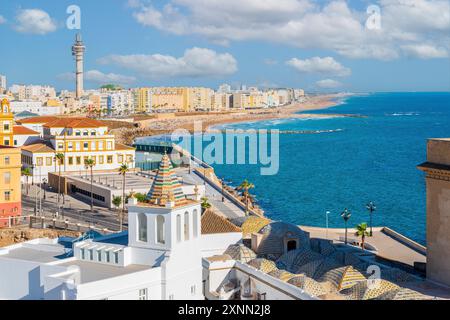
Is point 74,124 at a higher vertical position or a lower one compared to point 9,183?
higher

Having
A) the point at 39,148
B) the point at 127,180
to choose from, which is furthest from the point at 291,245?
the point at 39,148

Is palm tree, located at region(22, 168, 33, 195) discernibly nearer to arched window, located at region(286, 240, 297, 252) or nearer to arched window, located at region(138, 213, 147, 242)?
arched window, located at region(286, 240, 297, 252)

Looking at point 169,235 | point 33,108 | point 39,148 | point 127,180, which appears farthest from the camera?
point 33,108

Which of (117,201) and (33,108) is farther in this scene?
(33,108)

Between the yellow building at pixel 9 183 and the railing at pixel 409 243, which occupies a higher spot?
the yellow building at pixel 9 183

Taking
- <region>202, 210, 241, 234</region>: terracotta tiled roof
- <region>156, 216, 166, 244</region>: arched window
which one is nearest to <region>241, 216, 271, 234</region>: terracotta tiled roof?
<region>202, 210, 241, 234</region>: terracotta tiled roof

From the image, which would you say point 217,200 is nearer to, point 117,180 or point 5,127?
point 117,180

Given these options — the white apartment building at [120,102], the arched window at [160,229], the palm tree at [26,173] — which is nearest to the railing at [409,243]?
the arched window at [160,229]

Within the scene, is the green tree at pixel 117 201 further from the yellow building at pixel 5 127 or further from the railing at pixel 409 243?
the railing at pixel 409 243
